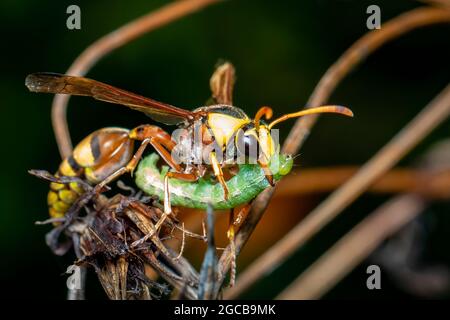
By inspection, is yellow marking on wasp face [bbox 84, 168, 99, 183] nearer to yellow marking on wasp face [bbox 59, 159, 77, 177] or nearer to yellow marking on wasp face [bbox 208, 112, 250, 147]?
yellow marking on wasp face [bbox 59, 159, 77, 177]

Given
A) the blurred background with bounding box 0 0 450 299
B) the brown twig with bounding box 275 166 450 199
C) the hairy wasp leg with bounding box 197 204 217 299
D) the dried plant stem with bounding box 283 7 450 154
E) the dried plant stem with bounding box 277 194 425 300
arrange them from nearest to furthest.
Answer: the hairy wasp leg with bounding box 197 204 217 299 → the dried plant stem with bounding box 283 7 450 154 → the dried plant stem with bounding box 277 194 425 300 → the brown twig with bounding box 275 166 450 199 → the blurred background with bounding box 0 0 450 299

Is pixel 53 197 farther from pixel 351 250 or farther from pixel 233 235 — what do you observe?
pixel 351 250

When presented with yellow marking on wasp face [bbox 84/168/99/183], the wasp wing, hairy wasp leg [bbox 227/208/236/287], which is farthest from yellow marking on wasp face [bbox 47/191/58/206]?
hairy wasp leg [bbox 227/208/236/287]

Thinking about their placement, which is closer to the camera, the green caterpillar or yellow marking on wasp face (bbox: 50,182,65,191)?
the green caterpillar

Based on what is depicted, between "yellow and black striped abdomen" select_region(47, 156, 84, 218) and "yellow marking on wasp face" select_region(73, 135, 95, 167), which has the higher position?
"yellow marking on wasp face" select_region(73, 135, 95, 167)

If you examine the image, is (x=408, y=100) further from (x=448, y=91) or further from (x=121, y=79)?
(x=121, y=79)

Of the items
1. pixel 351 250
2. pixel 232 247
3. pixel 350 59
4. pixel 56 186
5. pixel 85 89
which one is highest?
pixel 350 59

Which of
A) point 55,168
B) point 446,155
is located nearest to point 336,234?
point 446,155

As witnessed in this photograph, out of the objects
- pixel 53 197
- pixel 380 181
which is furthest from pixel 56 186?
pixel 380 181
